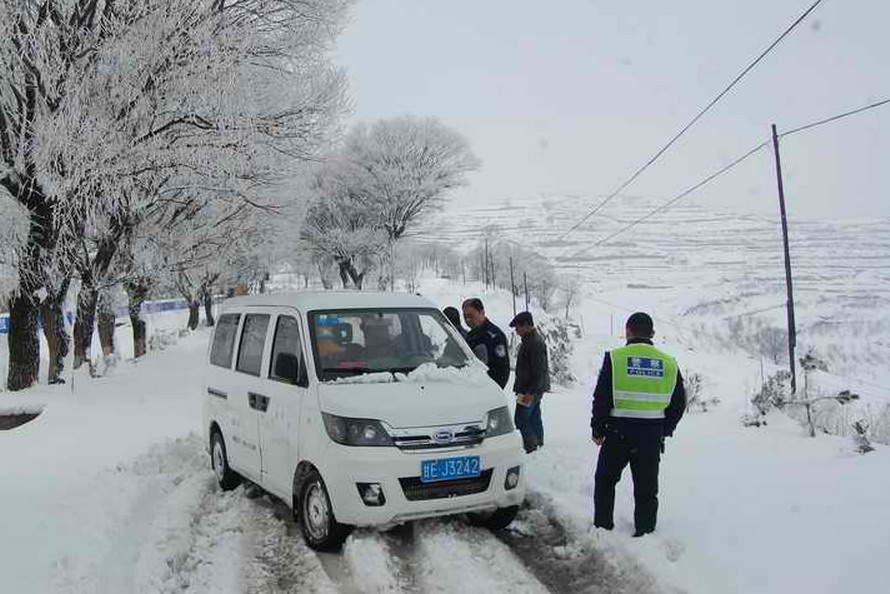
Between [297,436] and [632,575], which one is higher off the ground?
[297,436]

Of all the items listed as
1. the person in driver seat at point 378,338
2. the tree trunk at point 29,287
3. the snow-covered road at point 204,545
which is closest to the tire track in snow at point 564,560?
the snow-covered road at point 204,545

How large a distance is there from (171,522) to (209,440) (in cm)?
161

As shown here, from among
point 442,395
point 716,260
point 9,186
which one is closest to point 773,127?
point 442,395

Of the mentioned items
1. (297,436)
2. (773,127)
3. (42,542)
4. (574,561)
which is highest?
(773,127)

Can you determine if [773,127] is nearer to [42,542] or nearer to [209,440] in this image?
[209,440]

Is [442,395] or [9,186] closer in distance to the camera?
[442,395]

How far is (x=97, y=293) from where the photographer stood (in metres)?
15.4

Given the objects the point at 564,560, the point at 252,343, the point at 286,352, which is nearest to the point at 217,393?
the point at 252,343

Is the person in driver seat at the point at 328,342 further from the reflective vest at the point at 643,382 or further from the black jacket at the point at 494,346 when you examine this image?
the black jacket at the point at 494,346

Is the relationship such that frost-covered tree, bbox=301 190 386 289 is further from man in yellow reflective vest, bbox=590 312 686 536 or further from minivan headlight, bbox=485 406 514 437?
man in yellow reflective vest, bbox=590 312 686 536

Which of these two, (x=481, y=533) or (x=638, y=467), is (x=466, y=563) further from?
(x=638, y=467)

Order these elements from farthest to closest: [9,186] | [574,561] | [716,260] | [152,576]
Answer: [716,260], [9,186], [574,561], [152,576]

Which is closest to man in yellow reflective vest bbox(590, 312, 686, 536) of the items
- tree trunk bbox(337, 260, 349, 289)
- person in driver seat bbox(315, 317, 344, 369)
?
person in driver seat bbox(315, 317, 344, 369)

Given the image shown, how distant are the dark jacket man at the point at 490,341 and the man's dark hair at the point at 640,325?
279 centimetres
